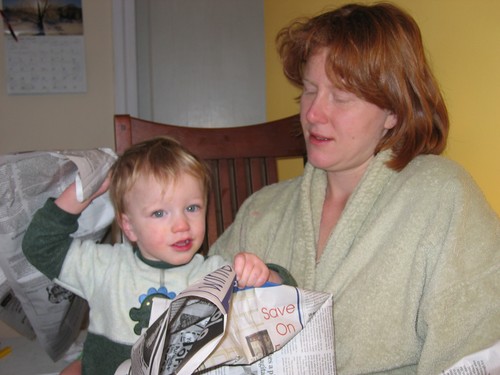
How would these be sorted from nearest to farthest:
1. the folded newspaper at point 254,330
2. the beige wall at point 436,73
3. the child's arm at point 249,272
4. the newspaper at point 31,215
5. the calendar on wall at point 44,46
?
1. the folded newspaper at point 254,330
2. the child's arm at point 249,272
3. the newspaper at point 31,215
4. the beige wall at point 436,73
5. the calendar on wall at point 44,46

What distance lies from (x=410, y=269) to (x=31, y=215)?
2.21 ft

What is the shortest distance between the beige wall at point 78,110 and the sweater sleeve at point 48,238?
1.30 m

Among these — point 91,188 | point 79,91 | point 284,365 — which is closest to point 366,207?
point 284,365

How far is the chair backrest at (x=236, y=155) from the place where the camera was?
4.07ft

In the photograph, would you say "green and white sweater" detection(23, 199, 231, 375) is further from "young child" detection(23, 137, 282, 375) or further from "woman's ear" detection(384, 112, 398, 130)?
"woman's ear" detection(384, 112, 398, 130)

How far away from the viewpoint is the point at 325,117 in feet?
3.15

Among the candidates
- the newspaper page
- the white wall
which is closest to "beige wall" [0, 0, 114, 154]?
the white wall

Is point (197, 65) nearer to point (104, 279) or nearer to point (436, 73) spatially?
point (436, 73)

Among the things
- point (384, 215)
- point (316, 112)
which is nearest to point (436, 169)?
point (384, 215)

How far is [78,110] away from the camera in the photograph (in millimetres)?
2121

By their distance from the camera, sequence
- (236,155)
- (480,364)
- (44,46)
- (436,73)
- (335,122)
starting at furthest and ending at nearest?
(44,46)
(236,155)
(436,73)
(335,122)
(480,364)

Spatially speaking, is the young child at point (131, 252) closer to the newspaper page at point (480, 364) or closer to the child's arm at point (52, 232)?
the child's arm at point (52, 232)

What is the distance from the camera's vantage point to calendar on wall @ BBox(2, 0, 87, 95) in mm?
2043

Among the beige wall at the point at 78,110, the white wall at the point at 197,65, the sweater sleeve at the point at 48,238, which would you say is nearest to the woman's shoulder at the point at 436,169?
the sweater sleeve at the point at 48,238
